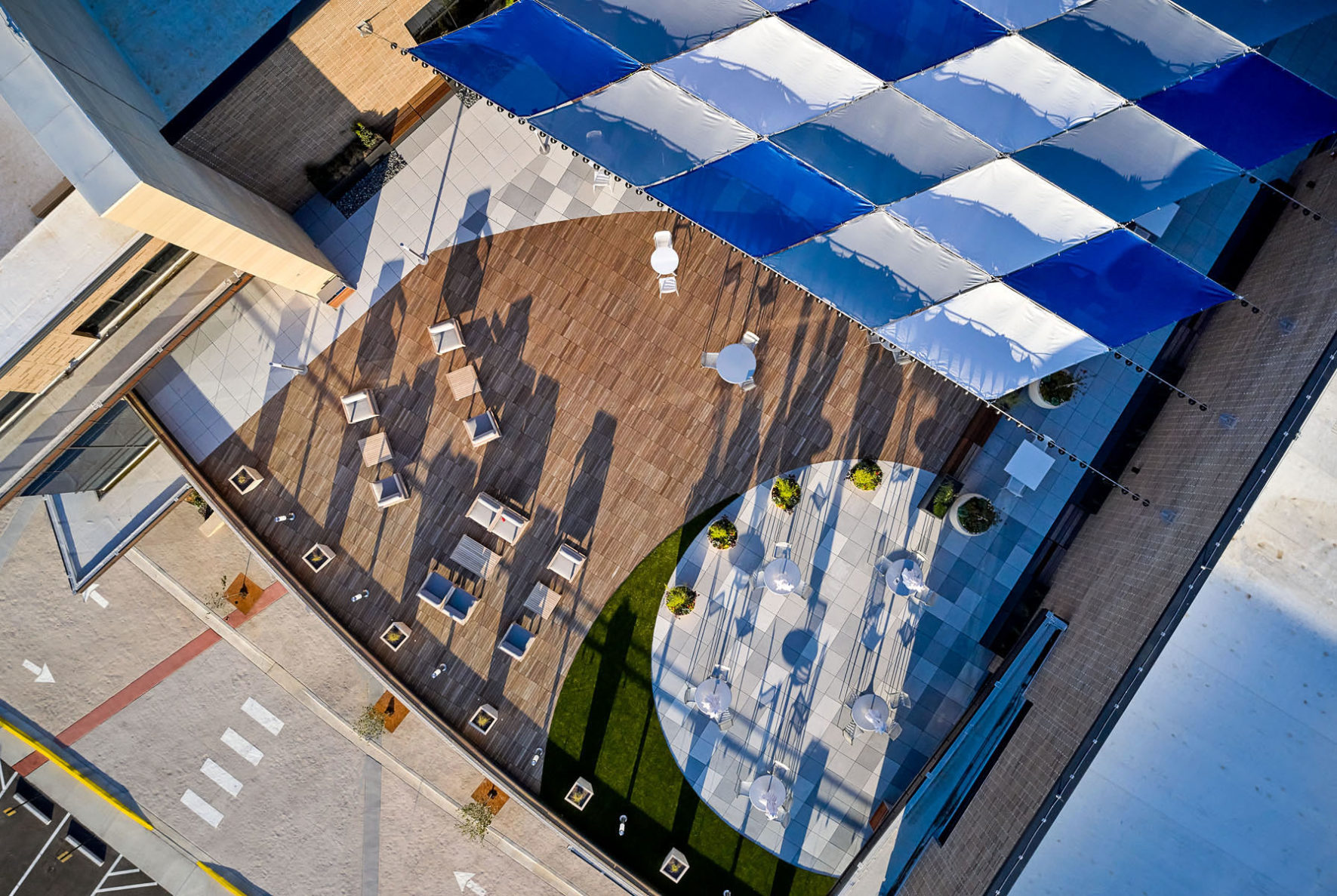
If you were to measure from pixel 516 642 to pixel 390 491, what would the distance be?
16.8ft

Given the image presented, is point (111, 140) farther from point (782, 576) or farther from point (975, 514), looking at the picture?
point (975, 514)

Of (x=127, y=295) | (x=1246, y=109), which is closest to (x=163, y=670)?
(x=127, y=295)

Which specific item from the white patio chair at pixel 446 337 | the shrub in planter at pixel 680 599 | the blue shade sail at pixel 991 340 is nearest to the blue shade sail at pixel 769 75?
the blue shade sail at pixel 991 340

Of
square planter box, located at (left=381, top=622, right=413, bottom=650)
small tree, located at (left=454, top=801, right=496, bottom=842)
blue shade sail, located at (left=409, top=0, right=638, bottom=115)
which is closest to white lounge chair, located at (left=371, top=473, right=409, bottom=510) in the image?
square planter box, located at (left=381, top=622, right=413, bottom=650)

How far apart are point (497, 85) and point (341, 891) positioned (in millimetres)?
23523

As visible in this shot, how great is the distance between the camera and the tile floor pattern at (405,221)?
634 inches

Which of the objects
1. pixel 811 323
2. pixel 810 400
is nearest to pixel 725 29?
pixel 811 323

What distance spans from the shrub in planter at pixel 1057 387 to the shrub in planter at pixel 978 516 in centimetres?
311

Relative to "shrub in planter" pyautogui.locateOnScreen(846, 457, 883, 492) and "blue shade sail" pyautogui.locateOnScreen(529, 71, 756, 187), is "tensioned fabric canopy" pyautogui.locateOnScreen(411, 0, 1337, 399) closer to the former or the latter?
"blue shade sail" pyautogui.locateOnScreen(529, 71, 756, 187)

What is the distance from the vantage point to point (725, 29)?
1295cm

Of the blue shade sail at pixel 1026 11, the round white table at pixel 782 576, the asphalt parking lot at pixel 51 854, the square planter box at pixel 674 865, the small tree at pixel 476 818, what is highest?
the blue shade sail at pixel 1026 11

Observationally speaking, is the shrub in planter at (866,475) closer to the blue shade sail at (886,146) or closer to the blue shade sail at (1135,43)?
the blue shade sail at (886,146)

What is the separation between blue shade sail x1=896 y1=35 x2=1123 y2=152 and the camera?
13.0 meters

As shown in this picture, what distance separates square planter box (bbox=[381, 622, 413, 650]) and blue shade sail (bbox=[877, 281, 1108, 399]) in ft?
46.4
